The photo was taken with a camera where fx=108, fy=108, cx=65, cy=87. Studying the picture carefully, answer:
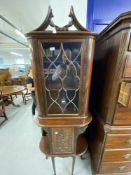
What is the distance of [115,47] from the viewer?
0.88m

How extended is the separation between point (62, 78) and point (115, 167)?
122 centimetres

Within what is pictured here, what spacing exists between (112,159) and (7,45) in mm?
8538

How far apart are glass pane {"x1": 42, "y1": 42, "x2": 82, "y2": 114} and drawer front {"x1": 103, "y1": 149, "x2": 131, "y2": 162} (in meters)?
0.59

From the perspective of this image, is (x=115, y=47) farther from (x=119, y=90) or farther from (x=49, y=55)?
(x=49, y=55)

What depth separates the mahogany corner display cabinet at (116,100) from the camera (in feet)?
2.62

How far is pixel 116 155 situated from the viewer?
117 cm

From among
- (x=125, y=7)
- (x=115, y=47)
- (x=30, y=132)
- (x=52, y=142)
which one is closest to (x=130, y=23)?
(x=115, y=47)

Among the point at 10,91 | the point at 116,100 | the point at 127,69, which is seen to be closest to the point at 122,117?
the point at 116,100

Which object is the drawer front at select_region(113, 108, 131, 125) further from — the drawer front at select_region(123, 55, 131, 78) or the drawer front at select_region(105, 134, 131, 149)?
the drawer front at select_region(123, 55, 131, 78)

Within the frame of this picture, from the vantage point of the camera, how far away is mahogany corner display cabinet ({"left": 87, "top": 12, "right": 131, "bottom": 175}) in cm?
80

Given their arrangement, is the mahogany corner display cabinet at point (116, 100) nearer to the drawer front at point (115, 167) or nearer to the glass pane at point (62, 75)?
the drawer front at point (115, 167)

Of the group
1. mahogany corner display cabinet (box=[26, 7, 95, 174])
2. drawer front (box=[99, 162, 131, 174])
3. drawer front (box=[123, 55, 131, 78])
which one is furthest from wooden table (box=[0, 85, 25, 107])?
drawer front (box=[123, 55, 131, 78])

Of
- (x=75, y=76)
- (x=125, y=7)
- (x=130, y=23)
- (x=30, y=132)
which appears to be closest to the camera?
(x=130, y=23)

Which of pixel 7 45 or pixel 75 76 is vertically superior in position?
pixel 7 45
